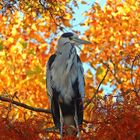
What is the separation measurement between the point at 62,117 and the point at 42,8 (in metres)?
1.69

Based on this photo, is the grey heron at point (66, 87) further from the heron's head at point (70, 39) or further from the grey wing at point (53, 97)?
the heron's head at point (70, 39)

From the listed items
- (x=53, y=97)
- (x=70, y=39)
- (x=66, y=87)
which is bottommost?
(x=53, y=97)

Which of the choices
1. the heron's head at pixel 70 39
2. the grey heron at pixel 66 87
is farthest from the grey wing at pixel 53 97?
the heron's head at pixel 70 39

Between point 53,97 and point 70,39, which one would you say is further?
point 70,39

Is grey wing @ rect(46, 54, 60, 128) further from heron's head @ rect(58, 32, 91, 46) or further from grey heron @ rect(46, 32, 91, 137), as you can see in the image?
heron's head @ rect(58, 32, 91, 46)

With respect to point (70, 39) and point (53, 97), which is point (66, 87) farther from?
point (70, 39)

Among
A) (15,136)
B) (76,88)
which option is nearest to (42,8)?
(76,88)

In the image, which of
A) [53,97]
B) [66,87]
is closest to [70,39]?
[66,87]

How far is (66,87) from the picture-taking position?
6.72m

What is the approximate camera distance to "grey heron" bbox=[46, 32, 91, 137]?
6571 millimetres

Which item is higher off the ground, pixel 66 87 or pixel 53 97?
pixel 66 87

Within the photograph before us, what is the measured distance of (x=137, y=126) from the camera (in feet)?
11.4

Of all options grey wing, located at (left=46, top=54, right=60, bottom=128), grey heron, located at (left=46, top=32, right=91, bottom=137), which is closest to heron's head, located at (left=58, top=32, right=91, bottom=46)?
grey heron, located at (left=46, top=32, right=91, bottom=137)

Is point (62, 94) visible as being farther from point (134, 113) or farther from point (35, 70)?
point (35, 70)
